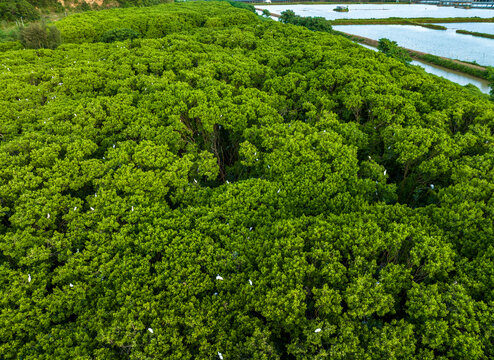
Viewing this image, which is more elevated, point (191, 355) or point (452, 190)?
point (452, 190)

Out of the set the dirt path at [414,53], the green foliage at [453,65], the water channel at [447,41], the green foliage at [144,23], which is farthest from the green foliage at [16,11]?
the green foliage at [453,65]

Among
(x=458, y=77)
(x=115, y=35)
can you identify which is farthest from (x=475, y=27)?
(x=115, y=35)

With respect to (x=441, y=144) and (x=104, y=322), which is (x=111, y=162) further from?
(x=441, y=144)

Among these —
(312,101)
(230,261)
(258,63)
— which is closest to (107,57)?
(258,63)

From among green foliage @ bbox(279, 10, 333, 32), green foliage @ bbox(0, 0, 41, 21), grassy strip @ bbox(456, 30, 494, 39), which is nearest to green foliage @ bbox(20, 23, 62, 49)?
green foliage @ bbox(0, 0, 41, 21)

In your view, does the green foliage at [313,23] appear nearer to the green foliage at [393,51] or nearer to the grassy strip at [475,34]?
the green foliage at [393,51]

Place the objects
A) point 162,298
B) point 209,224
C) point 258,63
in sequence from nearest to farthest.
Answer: point 162,298, point 209,224, point 258,63

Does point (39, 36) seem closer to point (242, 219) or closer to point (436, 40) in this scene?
point (242, 219)
